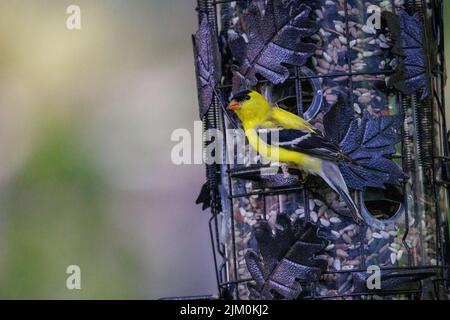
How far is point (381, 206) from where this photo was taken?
1400cm

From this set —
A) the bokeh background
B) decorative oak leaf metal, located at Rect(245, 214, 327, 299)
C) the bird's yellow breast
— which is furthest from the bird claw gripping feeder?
the bokeh background

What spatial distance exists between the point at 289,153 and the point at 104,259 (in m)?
4.17

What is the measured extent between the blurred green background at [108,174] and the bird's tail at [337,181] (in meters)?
3.73

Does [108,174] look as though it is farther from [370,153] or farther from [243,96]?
[370,153]

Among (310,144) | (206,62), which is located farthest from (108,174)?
(310,144)

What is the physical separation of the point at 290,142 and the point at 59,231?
453 cm

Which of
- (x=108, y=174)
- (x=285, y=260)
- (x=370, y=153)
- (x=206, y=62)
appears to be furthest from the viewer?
(x=108, y=174)

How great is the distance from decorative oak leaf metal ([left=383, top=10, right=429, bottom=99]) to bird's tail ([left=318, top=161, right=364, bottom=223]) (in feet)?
2.48

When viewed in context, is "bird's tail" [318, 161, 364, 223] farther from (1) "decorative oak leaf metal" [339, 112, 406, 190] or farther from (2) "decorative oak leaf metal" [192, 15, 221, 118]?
(2) "decorative oak leaf metal" [192, 15, 221, 118]

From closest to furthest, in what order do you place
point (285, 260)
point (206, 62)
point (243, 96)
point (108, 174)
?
1. point (285, 260)
2. point (243, 96)
3. point (206, 62)
4. point (108, 174)

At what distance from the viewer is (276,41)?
45.2 feet

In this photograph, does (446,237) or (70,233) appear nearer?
(446,237)
